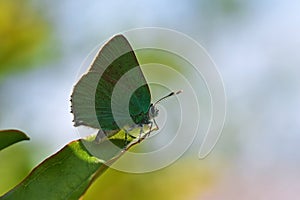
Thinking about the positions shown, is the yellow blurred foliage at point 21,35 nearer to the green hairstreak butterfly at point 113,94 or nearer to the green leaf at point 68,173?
the green hairstreak butterfly at point 113,94

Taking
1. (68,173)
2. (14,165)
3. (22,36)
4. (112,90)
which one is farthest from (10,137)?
(22,36)

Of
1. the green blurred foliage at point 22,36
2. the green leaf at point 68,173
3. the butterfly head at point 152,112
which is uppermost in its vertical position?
the green blurred foliage at point 22,36

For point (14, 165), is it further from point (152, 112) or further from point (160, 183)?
point (152, 112)

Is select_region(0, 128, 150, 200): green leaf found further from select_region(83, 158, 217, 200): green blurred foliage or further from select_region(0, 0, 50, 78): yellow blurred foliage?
select_region(0, 0, 50, 78): yellow blurred foliage

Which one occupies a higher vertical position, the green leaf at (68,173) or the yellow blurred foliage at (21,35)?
the yellow blurred foliage at (21,35)

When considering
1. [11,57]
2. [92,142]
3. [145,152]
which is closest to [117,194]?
[145,152]

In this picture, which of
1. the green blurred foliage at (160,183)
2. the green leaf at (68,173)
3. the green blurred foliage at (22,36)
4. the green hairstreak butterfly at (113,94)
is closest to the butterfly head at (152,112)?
the green hairstreak butterfly at (113,94)

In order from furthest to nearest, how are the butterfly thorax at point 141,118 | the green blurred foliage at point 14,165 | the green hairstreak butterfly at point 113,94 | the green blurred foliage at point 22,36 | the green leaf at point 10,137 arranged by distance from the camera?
1. the green blurred foliage at point 22,36
2. the green blurred foliage at point 14,165
3. the butterfly thorax at point 141,118
4. the green hairstreak butterfly at point 113,94
5. the green leaf at point 10,137
